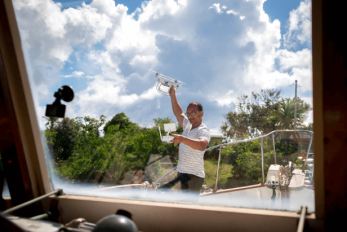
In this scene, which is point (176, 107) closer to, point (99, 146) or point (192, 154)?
point (192, 154)

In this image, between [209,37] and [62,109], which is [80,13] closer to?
[62,109]

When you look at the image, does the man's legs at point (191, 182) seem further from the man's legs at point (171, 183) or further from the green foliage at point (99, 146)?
the green foliage at point (99, 146)

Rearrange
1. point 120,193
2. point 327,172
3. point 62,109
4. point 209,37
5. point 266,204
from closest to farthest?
point 327,172 < point 266,204 < point 62,109 < point 120,193 < point 209,37

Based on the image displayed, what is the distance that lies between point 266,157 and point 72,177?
1420mm

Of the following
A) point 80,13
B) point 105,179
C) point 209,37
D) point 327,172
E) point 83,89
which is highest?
point 80,13

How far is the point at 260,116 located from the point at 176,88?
22.8 inches

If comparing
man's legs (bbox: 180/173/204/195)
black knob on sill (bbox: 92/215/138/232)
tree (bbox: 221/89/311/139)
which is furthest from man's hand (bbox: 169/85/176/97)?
black knob on sill (bbox: 92/215/138/232)

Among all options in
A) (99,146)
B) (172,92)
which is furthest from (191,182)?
(99,146)

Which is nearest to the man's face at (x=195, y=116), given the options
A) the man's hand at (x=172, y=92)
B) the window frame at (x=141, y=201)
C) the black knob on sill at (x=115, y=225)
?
the man's hand at (x=172, y=92)

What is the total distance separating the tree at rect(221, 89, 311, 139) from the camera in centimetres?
116

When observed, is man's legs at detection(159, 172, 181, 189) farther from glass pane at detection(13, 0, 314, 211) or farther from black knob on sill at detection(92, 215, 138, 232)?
black knob on sill at detection(92, 215, 138, 232)

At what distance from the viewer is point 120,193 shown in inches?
48.3

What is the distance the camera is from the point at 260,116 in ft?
4.67

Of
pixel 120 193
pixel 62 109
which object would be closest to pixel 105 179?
pixel 120 193
